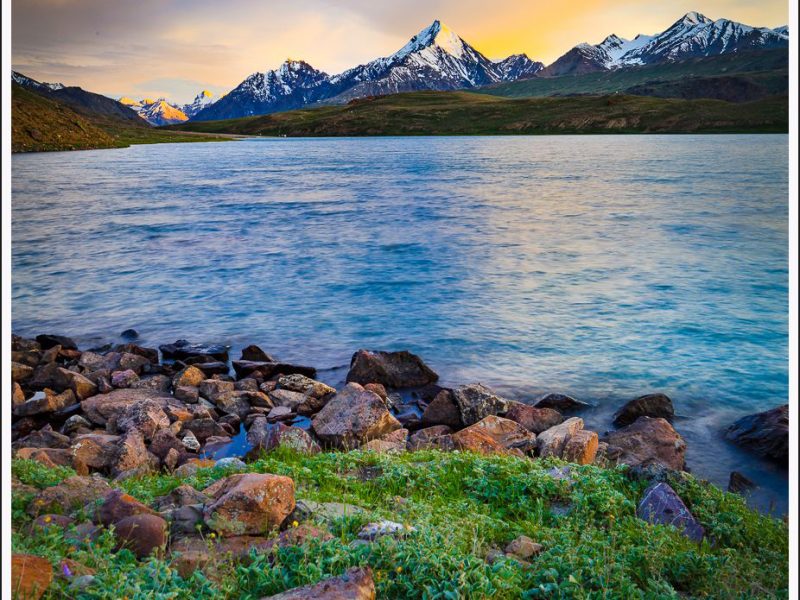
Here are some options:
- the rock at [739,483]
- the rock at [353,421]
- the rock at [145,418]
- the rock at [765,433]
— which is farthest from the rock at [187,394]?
the rock at [765,433]

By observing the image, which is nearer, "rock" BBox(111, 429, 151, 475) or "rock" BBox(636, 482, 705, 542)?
"rock" BBox(636, 482, 705, 542)

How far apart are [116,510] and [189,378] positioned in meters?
8.75

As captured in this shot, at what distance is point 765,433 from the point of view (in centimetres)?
1227

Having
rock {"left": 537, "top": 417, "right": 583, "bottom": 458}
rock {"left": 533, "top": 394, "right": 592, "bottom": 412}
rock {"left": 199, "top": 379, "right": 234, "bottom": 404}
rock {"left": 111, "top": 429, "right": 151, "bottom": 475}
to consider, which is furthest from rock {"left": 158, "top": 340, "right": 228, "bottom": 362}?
rock {"left": 537, "top": 417, "right": 583, "bottom": 458}

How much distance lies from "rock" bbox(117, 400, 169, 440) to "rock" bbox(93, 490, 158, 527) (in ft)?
16.6

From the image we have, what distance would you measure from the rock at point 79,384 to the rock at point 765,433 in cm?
1422

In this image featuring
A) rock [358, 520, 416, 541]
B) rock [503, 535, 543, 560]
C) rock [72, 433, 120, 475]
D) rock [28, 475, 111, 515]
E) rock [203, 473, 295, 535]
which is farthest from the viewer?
rock [72, 433, 120, 475]

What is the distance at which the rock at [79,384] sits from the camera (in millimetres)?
14257

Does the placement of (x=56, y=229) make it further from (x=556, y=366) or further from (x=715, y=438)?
(x=715, y=438)

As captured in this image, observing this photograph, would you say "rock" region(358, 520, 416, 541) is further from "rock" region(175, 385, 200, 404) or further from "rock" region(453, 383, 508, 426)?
"rock" region(175, 385, 200, 404)

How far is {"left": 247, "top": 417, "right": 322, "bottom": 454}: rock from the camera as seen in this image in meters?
10.7

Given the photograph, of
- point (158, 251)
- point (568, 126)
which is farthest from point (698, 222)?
point (568, 126)

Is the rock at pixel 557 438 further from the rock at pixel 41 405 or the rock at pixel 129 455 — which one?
the rock at pixel 41 405

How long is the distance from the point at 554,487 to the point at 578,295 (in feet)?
53.5
